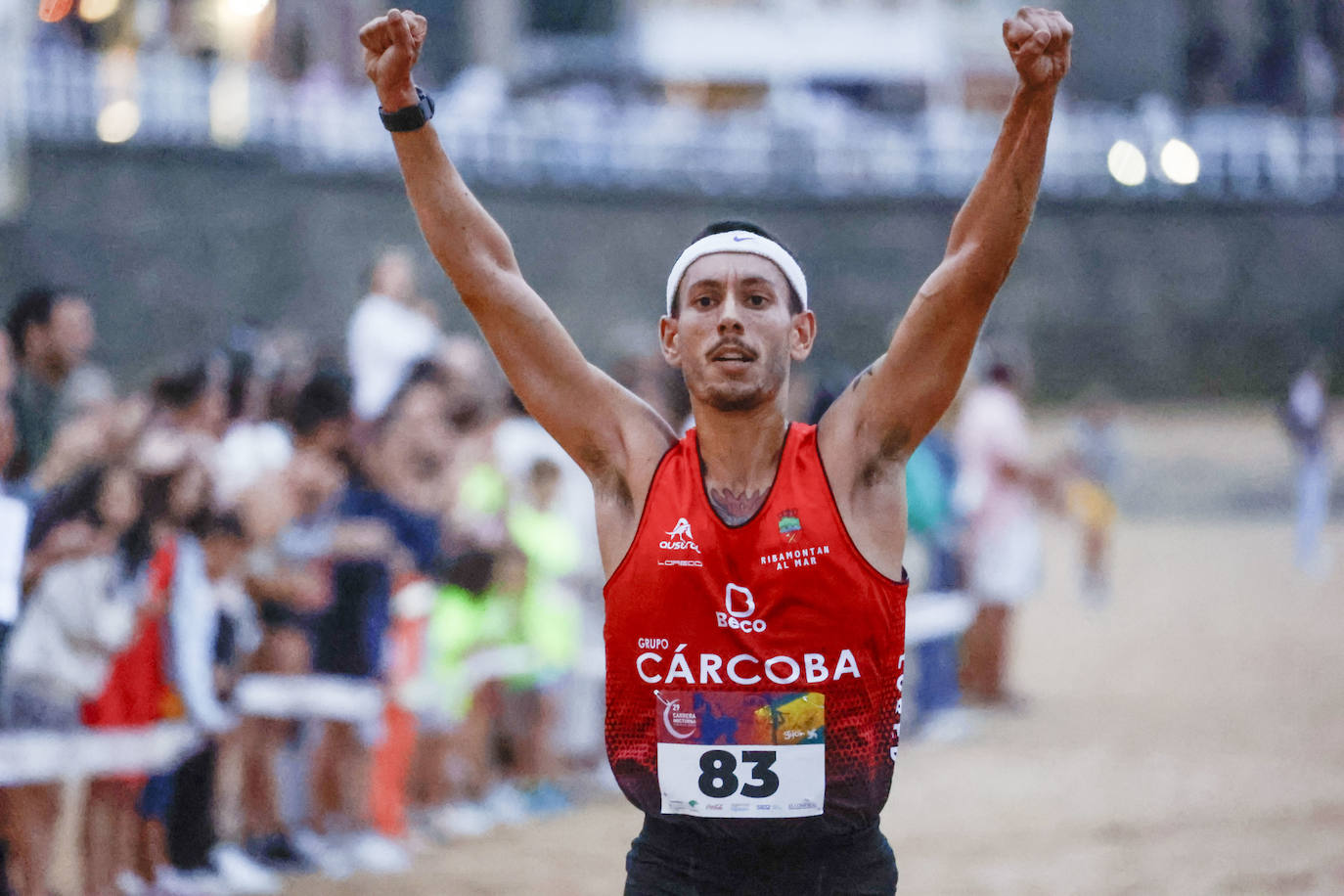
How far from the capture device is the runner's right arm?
354 centimetres

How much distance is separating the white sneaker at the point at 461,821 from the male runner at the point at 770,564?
450cm

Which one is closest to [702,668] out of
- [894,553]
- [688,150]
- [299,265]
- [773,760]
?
[773,760]

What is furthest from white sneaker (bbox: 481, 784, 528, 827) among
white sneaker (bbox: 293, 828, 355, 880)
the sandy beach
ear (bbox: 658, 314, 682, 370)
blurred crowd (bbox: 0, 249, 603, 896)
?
ear (bbox: 658, 314, 682, 370)

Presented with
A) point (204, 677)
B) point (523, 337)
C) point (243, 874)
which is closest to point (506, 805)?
point (243, 874)

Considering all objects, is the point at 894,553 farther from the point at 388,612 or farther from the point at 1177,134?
the point at 1177,134

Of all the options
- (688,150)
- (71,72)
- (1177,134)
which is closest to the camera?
(71,72)

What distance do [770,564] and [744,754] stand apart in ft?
1.28

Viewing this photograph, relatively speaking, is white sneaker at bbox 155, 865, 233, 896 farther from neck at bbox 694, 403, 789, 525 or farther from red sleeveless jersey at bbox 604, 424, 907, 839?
neck at bbox 694, 403, 789, 525

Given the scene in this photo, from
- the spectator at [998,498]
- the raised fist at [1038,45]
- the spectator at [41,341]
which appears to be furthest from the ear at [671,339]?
the spectator at [998,498]

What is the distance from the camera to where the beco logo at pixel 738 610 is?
A: 327cm

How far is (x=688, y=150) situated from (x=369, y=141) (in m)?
6.15

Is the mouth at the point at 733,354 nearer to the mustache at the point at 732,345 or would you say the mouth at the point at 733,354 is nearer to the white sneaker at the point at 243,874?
the mustache at the point at 732,345

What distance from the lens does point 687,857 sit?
3.29 metres

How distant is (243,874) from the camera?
659 centimetres
